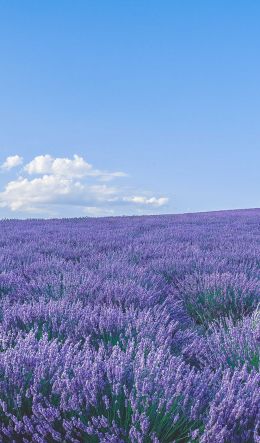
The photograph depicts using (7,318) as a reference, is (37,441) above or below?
below

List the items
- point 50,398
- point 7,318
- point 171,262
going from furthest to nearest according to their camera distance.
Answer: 1. point 171,262
2. point 7,318
3. point 50,398

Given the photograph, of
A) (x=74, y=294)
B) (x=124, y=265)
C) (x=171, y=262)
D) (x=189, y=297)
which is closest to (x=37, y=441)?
(x=74, y=294)

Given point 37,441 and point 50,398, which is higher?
point 50,398

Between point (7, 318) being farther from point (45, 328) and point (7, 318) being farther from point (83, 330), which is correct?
point (83, 330)

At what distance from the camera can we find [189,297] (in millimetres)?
3676

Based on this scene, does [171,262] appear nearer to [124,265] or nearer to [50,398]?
[124,265]

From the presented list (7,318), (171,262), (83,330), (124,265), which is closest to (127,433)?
(83,330)

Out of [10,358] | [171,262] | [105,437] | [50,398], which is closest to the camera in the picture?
[105,437]

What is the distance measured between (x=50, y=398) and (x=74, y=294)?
1.69m

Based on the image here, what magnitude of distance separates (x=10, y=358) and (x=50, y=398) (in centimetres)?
27

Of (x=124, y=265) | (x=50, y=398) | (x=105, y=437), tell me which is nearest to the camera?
(x=105, y=437)

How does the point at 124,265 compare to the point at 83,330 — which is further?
the point at 124,265

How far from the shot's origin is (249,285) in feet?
11.8

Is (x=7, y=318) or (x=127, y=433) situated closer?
(x=127, y=433)
